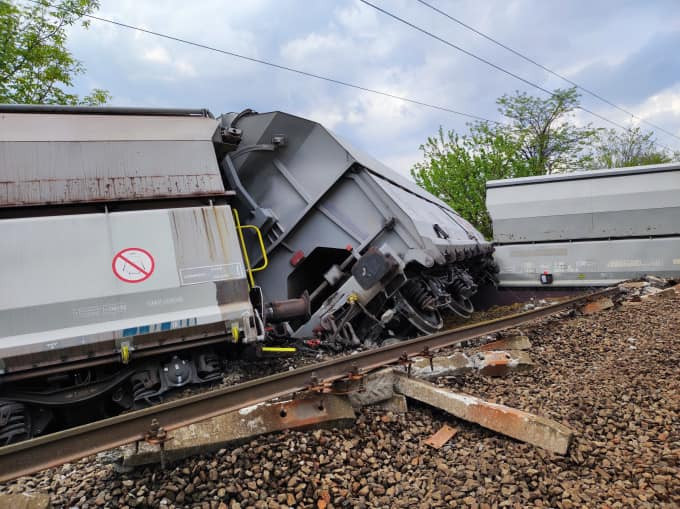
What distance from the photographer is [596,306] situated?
6.86 m

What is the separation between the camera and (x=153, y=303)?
3.34m

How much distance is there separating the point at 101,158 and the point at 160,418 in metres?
2.07

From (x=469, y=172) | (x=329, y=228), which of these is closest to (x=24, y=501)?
(x=329, y=228)

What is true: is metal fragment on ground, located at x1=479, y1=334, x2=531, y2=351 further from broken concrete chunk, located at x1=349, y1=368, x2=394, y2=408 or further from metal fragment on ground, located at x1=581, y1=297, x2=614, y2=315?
metal fragment on ground, located at x1=581, y1=297, x2=614, y2=315

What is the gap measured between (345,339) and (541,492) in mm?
2877

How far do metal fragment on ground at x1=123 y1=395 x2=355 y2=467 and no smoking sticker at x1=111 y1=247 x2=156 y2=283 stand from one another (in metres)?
1.31

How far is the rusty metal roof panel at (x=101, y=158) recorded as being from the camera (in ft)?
10.8

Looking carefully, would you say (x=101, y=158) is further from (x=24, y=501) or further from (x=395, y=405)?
(x=395, y=405)

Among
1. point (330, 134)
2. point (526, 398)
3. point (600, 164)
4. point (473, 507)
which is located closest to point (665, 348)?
point (526, 398)

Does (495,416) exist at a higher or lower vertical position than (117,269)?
lower

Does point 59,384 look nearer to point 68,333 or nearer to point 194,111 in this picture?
point 68,333

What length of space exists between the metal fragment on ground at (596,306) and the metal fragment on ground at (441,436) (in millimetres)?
4824

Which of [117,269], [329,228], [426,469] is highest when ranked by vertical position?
[329,228]

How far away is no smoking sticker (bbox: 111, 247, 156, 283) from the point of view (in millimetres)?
3293
